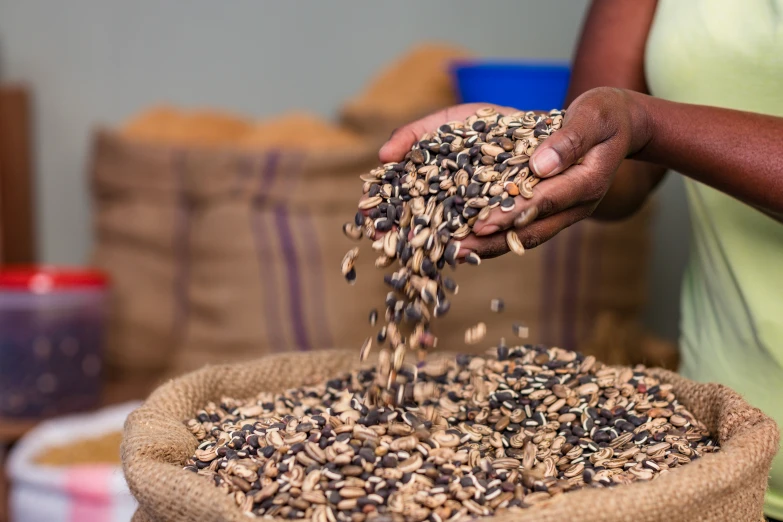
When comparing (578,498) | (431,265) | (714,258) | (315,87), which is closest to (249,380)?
(431,265)

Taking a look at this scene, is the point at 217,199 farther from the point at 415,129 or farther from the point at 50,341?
the point at 415,129

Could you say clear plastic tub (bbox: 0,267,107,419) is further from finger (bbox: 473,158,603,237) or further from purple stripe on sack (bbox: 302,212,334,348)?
finger (bbox: 473,158,603,237)

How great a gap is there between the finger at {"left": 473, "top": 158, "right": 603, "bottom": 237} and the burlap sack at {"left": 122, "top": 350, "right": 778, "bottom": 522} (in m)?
0.30

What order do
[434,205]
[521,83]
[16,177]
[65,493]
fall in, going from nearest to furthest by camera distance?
[434,205]
[65,493]
[521,83]
[16,177]

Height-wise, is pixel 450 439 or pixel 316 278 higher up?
pixel 450 439

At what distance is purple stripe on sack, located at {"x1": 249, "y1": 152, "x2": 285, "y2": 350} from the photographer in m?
2.66

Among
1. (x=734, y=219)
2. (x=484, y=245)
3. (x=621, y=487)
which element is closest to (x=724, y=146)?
(x=734, y=219)

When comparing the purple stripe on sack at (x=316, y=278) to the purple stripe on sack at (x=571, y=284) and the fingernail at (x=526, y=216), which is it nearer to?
the purple stripe on sack at (x=571, y=284)

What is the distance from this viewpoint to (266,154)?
8.79 ft

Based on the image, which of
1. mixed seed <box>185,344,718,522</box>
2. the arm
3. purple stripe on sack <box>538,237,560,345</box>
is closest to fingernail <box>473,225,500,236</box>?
mixed seed <box>185,344,718,522</box>

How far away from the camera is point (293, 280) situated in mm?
2672

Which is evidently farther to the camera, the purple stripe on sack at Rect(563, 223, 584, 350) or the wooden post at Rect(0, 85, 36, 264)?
the wooden post at Rect(0, 85, 36, 264)

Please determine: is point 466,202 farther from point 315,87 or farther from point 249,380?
point 315,87

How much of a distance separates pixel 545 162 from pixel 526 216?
6cm
